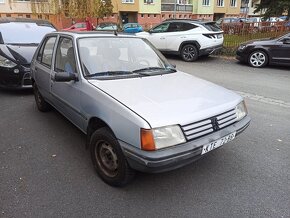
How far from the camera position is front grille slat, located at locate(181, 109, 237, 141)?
2.70 metres

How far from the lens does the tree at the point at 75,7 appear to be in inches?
1150

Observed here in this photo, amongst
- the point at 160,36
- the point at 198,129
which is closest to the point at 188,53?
the point at 160,36

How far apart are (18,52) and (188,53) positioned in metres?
7.15

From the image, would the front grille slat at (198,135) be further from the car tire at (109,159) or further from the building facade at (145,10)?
the building facade at (145,10)

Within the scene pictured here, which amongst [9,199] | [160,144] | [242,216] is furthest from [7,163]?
[242,216]

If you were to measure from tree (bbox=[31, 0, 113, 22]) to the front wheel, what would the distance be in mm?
22729

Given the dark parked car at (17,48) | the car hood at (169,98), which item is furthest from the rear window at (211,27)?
the car hood at (169,98)

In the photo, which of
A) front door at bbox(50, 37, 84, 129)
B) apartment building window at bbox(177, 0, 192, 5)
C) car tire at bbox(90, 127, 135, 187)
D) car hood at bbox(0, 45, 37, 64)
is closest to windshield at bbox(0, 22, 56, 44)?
car hood at bbox(0, 45, 37, 64)

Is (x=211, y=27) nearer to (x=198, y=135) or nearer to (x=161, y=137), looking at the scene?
(x=198, y=135)

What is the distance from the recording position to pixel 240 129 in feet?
10.6

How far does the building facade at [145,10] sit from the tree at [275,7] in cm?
1516

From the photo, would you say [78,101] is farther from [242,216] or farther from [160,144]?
[242,216]

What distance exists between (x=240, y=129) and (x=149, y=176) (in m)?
1.19

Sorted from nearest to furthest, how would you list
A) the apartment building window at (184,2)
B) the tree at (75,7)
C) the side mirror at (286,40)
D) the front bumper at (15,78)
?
the front bumper at (15,78), the side mirror at (286,40), the tree at (75,7), the apartment building window at (184,2)
